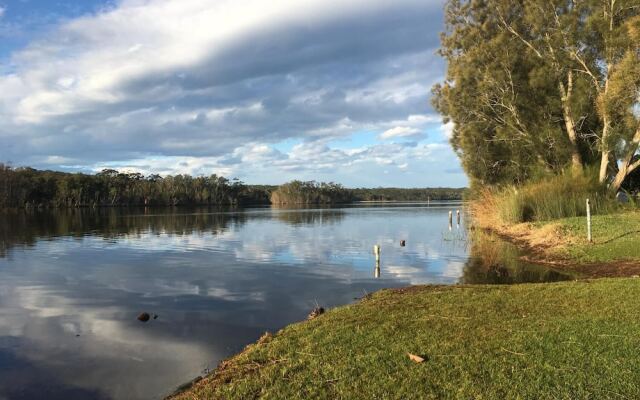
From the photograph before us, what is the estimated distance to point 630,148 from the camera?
29.2 meters

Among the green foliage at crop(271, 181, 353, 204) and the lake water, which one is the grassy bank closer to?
the lake water

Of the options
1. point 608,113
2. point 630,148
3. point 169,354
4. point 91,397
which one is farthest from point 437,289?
point 630,148

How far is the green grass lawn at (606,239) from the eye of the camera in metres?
A: 17.2

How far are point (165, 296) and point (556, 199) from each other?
22.8 meters

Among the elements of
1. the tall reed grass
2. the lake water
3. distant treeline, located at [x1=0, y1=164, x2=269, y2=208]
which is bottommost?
the lake water

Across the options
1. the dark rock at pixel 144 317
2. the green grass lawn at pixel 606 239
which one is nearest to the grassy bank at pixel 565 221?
the green grass lawn at pixel 606 239

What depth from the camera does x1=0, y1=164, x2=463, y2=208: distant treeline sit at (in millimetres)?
120688

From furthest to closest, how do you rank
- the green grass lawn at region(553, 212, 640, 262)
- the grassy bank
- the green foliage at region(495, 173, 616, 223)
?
the green foliage at region(495, 173, 616, 223) < the grassy bank < the green grass lawn at region(553, 212, 640, 262)

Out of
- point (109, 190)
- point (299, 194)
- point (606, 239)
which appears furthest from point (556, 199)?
point (299, 194)

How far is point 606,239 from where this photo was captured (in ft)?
64.7

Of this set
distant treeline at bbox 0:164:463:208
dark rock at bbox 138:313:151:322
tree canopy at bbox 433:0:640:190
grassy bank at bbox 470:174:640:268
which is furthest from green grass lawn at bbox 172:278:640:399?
distant treeline at bbox 0:164:463:208

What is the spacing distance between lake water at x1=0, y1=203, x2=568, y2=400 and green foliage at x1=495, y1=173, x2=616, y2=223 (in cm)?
356

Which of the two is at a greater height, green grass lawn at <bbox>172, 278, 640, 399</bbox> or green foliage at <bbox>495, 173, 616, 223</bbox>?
green foliage at <bbox>495, 173, 616, 223</bbox>

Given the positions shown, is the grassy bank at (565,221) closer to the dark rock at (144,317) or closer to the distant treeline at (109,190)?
the dark rock at (144,317)
